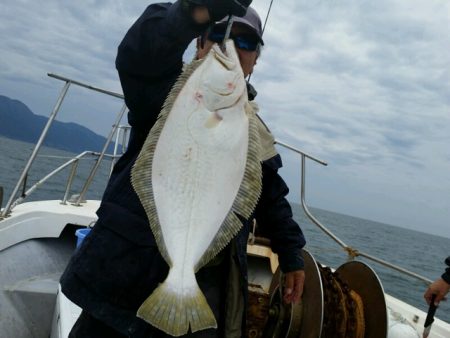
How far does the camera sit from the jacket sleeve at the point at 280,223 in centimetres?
256

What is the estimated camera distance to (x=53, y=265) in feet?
15.6

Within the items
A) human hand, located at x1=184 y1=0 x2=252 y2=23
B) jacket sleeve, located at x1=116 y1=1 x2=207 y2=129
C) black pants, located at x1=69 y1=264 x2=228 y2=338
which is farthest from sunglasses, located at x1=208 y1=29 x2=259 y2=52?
black pants, located at x1=69 y1=264 x2=228 y2=338

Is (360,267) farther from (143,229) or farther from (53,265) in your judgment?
(53,265)

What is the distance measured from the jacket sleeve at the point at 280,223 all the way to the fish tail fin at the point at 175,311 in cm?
113

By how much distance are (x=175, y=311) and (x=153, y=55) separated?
999mm

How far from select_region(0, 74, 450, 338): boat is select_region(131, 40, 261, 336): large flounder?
6.21 feet

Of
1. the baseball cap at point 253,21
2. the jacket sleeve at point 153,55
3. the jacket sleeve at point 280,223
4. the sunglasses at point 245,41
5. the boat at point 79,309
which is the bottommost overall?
the boat at point 79,309

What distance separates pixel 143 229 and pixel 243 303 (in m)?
0.66

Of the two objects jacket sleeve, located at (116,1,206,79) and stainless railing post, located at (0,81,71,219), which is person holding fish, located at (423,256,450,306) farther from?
stainless railing post, located at (0,81,71,219)

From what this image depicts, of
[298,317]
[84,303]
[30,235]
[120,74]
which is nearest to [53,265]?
[30,235]

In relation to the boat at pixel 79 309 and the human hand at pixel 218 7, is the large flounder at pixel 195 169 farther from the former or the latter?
the boat at pixel 79 309

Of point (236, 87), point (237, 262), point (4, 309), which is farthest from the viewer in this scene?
point (4, 309)

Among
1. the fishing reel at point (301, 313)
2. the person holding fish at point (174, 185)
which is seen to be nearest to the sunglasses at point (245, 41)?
the person holding fish at point (174, 185)

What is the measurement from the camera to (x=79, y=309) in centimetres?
337
